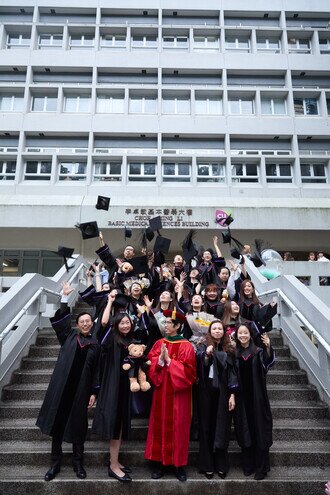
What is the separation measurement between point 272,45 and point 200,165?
8.73 metres

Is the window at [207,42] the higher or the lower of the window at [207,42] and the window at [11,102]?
the higher

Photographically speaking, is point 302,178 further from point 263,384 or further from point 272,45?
point 263,384

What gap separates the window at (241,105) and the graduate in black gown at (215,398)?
17.1 m

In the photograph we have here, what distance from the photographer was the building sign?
14.8 meters

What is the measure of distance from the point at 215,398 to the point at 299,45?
22.0m

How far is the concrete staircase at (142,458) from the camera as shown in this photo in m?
3.38

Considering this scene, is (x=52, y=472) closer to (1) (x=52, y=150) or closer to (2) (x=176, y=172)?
(2) (x=176, y=172)

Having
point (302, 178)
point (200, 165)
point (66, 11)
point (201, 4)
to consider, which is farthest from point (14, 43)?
point (302, 178)

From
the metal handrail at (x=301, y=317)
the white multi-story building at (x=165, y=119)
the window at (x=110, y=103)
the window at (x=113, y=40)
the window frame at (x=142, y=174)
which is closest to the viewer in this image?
the metal handrail at (x=301, y=317)

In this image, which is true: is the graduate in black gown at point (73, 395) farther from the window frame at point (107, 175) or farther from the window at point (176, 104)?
the window at point (176, 104)

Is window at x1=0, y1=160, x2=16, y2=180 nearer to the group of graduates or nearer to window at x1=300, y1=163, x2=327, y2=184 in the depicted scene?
window at x1=300, y1=163, x2=327, y2=184

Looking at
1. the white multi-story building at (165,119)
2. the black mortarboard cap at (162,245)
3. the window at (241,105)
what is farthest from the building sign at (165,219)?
the black mortarboard cap at (162,245)

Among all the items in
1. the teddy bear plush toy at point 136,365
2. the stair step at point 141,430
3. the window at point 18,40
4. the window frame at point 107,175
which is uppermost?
the window at point 18,40

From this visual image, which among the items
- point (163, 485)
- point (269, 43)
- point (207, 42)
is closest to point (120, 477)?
point (163, 485)
